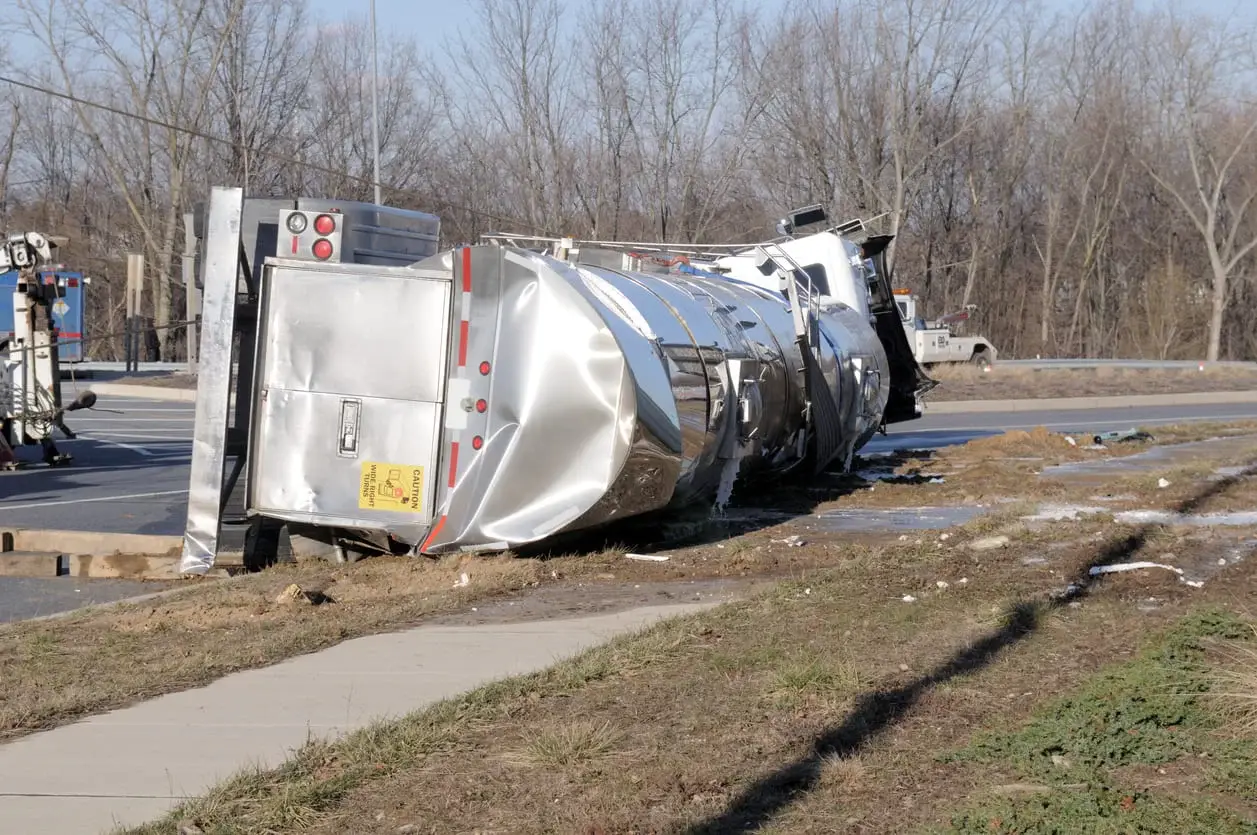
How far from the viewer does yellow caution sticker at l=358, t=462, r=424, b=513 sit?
930cm

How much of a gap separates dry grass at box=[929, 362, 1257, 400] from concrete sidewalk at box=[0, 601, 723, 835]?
2390cm

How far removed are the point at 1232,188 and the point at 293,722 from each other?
215 feet

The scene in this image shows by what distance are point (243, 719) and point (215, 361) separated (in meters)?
3.83

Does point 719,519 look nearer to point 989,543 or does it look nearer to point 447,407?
point 989,543

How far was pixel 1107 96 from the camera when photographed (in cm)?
6231

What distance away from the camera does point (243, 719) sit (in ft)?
19.2

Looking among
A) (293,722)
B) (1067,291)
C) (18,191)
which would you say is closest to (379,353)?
(293,722)

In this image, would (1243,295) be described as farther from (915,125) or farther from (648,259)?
(648,259)

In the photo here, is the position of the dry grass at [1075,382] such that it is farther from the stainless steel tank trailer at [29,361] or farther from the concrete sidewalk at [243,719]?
the concrete sidewalk at [243,719]

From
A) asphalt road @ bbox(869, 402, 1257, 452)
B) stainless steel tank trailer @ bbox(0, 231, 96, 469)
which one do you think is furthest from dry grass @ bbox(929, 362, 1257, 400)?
stainless steel tank trailer @ bbox(0, 231, 96, 469)

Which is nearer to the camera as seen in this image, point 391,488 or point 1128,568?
point 1128,568

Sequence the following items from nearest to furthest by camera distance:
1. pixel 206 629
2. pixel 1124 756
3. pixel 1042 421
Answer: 1. pixel 1124 756
2. pixel 206 629
3. pixel 1042 421

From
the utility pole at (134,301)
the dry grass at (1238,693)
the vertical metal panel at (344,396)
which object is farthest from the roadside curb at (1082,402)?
the dry grass at (1238,693)

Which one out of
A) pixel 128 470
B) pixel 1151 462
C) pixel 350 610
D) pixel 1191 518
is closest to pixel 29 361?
pixel 128 470
